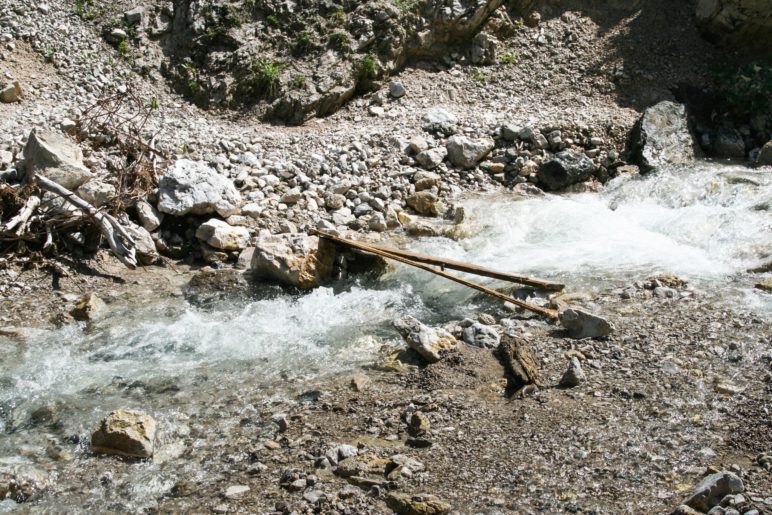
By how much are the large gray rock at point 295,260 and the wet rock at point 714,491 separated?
168 inches

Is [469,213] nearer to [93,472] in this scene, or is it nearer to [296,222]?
[296,222]

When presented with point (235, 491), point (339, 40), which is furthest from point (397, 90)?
point (235, 491)

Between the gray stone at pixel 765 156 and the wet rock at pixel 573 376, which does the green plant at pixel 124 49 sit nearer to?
the wet rock at pixel 573 376

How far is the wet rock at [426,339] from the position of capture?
5441mm

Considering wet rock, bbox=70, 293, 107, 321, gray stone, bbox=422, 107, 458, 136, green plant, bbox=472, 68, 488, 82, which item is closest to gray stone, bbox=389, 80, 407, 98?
gray stone, bbox=422, 107, 458, 136

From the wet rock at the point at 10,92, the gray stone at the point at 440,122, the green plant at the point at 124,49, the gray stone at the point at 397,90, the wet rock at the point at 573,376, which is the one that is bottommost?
the wet rock at the point at 573,376

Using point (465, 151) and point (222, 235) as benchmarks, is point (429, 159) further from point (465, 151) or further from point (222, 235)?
point (222, 235)

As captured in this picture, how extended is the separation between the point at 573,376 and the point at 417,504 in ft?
5.79

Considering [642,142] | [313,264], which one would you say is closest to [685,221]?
[642,142]

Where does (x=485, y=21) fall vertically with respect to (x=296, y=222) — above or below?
above

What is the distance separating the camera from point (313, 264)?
707 cm

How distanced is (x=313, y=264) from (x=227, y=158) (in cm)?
269

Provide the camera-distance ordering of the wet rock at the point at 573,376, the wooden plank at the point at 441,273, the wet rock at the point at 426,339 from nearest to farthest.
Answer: the wet rock at the point at 573,376 → the wet rock at the point at 426,339 → the wooden plank at the point at 441,273

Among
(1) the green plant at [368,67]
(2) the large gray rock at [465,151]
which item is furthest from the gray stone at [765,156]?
(1) the green plant at [368,67]
